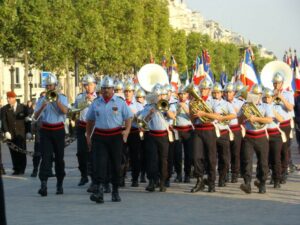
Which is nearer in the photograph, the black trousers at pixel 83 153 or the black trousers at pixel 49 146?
the black trousers at pixel 49 146

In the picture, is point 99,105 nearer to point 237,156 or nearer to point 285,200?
point 285,200

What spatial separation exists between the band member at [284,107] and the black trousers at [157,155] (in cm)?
235

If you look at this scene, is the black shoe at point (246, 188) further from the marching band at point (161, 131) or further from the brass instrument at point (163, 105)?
the brass instrument at point (163, 105)

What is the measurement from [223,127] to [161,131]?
1.79 metres

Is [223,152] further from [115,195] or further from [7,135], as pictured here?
[7,135]

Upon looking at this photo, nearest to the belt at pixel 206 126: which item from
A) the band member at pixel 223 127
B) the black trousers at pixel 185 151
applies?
the band member at pixel 223 127

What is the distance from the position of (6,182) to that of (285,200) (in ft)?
22.4

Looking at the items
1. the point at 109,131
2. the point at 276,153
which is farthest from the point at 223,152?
the point at 109,131

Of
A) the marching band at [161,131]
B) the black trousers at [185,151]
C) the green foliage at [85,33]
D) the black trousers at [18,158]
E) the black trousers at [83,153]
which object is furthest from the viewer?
the green foliage at [85,33]

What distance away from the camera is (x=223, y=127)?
1861cm

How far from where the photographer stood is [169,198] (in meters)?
16.0

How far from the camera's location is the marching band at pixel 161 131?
1534 centimetres

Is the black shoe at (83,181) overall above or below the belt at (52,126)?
below

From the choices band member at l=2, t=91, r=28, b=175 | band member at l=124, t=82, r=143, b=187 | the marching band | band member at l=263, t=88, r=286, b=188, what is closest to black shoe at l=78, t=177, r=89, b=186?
the marching band
